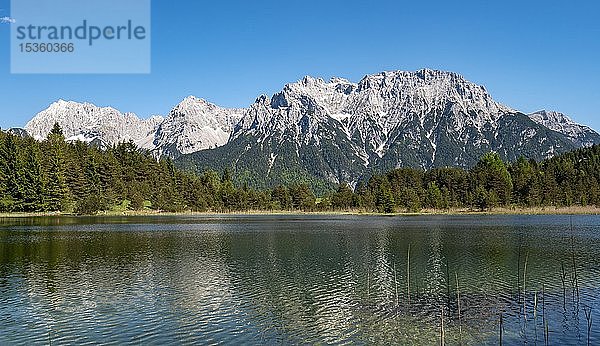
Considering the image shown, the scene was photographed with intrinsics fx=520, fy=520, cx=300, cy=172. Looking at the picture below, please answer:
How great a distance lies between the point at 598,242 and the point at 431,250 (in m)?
24.0

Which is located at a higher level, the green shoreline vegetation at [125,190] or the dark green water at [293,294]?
the green shoreline vegetation at [125,190]

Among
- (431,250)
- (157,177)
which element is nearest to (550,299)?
(431,250)

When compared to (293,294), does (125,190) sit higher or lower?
higher

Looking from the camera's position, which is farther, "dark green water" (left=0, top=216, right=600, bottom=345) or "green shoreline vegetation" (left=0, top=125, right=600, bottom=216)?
"green shoreline vegetation" (left=0, top=125, right=600, bottom=216)

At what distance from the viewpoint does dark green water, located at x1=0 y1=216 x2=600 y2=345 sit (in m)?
27.3

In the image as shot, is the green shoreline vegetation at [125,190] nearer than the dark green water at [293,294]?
No

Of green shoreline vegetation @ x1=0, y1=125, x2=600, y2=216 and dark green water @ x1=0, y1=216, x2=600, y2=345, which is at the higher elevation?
green shoreline vegetation @ x1=0, y1=125, x2=600, y2=216

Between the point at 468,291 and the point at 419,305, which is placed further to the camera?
the point at 468,291

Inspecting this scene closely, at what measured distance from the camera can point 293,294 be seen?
3756cm

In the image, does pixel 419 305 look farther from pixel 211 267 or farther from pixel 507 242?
pixel 507 242

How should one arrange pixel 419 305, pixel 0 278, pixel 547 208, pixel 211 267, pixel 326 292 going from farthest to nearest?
pixel 547 208 < pixel 211 267 < pixel 0 278 < pixel 326 292 < pixel 419 305

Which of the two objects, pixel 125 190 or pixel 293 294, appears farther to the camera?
pixel 125 190

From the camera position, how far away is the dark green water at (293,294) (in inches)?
1076

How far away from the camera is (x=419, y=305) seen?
1344 inches
